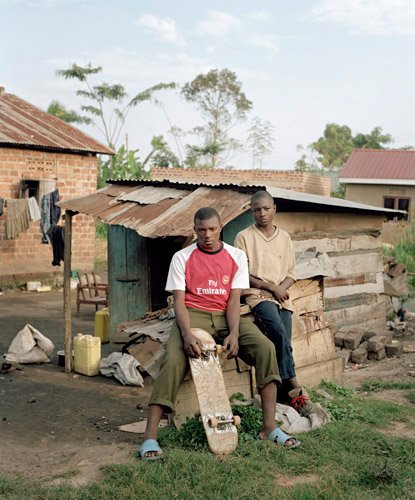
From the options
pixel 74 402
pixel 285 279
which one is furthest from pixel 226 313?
pixel 74 402

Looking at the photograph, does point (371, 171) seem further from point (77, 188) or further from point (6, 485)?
point (6, 485)

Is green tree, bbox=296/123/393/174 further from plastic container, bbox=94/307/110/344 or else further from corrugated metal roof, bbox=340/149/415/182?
plastic container, bbox=94/307/110/344

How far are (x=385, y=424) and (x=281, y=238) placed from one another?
74.2 inches

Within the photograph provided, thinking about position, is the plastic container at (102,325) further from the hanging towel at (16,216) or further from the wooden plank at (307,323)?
the hanging towel at (16,216)

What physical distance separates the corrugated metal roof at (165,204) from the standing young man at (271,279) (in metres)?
0.95

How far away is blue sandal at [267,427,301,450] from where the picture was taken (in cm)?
507

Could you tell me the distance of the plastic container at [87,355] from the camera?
28.2 feet

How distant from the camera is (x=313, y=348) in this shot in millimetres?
7457

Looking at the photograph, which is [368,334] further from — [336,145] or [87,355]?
[336,145]

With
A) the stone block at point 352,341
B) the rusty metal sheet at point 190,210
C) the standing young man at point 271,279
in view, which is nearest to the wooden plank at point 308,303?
the standing young man at point 271,279

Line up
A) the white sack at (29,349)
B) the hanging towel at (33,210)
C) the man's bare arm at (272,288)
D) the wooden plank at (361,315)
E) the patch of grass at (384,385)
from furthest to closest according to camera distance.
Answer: the hanging towel at (33,210) < the wooden plank at (361,315) < the white sack at (29,349) < the patch of grass at (384,385) < the man's bare arm at (272,288)

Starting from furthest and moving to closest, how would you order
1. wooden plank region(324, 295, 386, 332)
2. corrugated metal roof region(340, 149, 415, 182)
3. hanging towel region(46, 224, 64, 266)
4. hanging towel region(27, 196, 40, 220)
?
corrugated metal roof region(340, 149, 415, 182) < hanging towel region(27, 196, 40, 220) < hanging towel region(46, 224, 64, 266) < wooden plank region(324, 295, 386, 332)

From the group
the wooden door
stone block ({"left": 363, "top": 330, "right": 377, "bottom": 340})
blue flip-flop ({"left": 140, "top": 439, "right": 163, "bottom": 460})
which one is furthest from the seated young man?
stone block ({"left": 363, "top": 330, "right": 377, "bottom": 340})

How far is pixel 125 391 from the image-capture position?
791 centimetres
